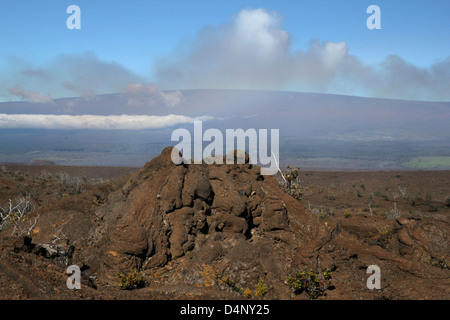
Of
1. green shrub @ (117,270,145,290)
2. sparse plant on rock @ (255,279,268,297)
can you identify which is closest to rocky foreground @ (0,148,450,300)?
sparse plant on rock @ (255,279,268,297)

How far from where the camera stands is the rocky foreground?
27.7ft

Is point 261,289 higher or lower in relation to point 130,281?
lower

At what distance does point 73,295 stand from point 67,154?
385 feet

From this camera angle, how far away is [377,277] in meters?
9.53

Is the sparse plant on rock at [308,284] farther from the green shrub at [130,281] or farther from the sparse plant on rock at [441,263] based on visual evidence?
the sparse plant on rock at [441,263]

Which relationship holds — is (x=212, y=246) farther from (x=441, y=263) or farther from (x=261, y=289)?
(x=441, y=263)

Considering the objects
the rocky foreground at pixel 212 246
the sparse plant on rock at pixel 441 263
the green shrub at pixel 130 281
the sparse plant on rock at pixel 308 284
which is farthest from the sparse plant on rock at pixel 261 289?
the sparse plant on rock at pixel 441 263

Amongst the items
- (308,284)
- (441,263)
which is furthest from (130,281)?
(441,263)

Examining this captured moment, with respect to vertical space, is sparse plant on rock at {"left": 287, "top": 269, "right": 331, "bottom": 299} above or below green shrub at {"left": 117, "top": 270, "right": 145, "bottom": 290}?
below

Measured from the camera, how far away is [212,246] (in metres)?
9.30

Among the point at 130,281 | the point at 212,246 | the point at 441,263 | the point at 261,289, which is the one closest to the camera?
the point at 130,281

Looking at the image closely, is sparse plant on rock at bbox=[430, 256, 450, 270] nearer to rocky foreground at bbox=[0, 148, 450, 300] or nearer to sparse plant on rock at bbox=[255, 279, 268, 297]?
rocky foreground at bbox=[0, 148, 450, 300]

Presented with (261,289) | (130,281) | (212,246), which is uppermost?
(212,246)

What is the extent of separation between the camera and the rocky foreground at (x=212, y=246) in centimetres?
844
